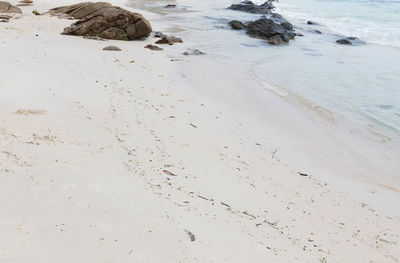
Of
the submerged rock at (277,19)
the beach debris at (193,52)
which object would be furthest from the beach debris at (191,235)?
the submerged rock at (277,19)

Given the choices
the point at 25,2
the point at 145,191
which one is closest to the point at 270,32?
the point at 25,2

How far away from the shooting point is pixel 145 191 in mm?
4648

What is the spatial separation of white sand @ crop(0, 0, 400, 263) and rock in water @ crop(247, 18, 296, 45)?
12370mm

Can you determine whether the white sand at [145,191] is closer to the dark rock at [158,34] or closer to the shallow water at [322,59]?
the shallow water at [322,59]

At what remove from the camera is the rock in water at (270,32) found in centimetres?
1976

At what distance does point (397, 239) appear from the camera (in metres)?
5.21

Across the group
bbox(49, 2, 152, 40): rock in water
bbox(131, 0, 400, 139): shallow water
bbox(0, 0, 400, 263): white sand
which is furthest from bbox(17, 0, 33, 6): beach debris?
bbox(0, 0, 400, 263): white sand

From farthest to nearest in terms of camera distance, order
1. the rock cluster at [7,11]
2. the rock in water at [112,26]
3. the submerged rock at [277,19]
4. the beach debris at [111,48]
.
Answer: the submerged rock at [277,19] → the rock cluster at [7,11] → the rock in water at [112,26] → the beach debris at [111,48]

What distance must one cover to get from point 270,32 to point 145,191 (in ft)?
58.3

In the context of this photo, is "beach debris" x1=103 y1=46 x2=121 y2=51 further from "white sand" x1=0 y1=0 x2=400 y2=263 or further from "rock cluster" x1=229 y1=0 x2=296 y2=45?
"rock cluster" x1=229 y1=0 x2=296 y2=45

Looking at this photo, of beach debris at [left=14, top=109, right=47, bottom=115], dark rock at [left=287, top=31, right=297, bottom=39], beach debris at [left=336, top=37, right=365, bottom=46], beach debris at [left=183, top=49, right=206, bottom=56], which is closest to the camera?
beach debris at [left=14, top=109, right=47, bottom=115]

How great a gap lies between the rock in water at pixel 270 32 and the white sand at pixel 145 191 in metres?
12.4

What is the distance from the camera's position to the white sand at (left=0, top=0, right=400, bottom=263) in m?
3.53

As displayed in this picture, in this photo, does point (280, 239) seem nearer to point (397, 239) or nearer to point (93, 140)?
point (397, 239)
